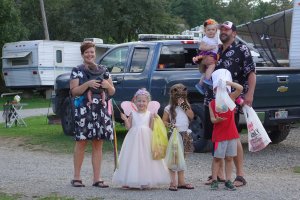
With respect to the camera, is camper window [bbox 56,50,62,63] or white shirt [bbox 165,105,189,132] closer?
white shirt [bbox 165,105,189,132]

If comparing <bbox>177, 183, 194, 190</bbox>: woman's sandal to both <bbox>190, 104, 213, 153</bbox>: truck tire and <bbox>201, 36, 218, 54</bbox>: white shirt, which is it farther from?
<bbox>190, 104, 213, 153</bbox>: truck tire

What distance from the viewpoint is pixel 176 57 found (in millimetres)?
10578

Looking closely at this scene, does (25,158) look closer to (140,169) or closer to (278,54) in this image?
(140,169)

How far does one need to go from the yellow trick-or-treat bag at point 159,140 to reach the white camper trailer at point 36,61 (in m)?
21.1

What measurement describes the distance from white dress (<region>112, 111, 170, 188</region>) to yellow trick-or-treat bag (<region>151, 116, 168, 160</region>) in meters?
0.07

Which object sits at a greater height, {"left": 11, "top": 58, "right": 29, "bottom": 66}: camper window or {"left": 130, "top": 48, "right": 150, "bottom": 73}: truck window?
{"left": 130, "top": 48, "right": 150, "bottom": 73}: truck window

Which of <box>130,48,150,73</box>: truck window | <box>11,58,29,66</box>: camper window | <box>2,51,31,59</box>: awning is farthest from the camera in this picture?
<box>11,58,29,66</box>: camper window

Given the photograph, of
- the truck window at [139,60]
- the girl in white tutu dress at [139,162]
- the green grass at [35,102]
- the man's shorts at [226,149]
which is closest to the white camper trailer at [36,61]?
the green grass at [35,102]

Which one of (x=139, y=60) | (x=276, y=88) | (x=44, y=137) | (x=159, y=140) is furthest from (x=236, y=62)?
(x=44, y=137)

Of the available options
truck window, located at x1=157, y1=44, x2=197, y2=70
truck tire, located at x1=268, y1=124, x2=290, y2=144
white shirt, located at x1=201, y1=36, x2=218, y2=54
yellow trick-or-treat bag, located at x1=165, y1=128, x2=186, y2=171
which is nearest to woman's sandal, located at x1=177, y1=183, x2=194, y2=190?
yellow trick-or-treat bag, located at x1=165, y1=128, x2=186, y2=171

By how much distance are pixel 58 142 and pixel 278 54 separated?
783 centimetres

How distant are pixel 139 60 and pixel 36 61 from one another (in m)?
17.4

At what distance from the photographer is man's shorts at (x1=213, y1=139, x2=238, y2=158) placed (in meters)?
6.65

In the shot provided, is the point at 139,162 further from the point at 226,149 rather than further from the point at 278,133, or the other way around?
the point at 278,133
